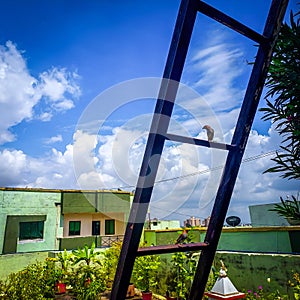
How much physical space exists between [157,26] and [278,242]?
6.22 meters

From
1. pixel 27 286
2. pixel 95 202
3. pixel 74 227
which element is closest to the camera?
pixel 27 286

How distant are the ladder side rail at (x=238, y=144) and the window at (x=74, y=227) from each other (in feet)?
51.8

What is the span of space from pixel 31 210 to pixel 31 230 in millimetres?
1152

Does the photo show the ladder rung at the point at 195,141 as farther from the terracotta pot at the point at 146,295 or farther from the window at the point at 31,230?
the window at the point at 31,230

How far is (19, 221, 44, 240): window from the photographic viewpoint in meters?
13.5

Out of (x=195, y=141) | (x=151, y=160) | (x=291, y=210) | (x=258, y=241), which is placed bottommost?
(x=258, y=241)

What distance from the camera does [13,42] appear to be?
4805 millimetres

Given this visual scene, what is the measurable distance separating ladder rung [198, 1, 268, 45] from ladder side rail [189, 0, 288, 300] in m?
0.06

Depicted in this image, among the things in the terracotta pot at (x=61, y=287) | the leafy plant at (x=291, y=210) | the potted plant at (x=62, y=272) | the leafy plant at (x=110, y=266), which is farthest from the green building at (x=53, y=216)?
the leafy plant at (x=291, y=210)

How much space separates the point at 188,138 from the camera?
1.27 m

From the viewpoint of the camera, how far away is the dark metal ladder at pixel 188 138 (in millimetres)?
1122

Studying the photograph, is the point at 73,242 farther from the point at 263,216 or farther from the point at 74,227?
the point at 263,216

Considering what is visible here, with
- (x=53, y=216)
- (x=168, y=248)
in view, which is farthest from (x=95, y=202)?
(x=168, y=248)

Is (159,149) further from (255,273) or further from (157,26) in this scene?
(255,273)
